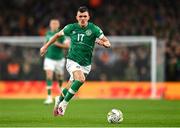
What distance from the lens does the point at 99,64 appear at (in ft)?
95.4

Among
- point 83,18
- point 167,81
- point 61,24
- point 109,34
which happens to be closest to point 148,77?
point 167,81

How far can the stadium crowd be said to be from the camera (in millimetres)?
29062

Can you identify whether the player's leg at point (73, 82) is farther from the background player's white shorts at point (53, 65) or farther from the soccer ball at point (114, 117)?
the background player's white shorts at point (53, 65)

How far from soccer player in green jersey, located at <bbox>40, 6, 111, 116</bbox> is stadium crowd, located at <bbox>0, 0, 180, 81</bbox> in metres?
12.4

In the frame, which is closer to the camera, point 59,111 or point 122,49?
point 59,111

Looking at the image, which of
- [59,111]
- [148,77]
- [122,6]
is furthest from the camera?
[122,6]

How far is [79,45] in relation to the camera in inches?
643

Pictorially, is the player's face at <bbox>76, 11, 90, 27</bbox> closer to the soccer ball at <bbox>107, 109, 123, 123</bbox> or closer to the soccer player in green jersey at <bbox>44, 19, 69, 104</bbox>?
the soccer ball at <bbox>107, 109, 123, 123</bbox>

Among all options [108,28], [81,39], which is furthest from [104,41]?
[108,28]

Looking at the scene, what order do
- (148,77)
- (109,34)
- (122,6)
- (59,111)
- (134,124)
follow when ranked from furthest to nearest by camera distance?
(122,6)
(109,34)
(148,77)
(59,111)
(134,124)

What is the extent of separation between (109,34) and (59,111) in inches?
680

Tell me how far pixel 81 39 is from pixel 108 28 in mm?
17602

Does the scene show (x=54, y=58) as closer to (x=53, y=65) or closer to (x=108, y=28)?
(x=53, y=65)

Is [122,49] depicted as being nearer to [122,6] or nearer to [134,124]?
[122,6]
